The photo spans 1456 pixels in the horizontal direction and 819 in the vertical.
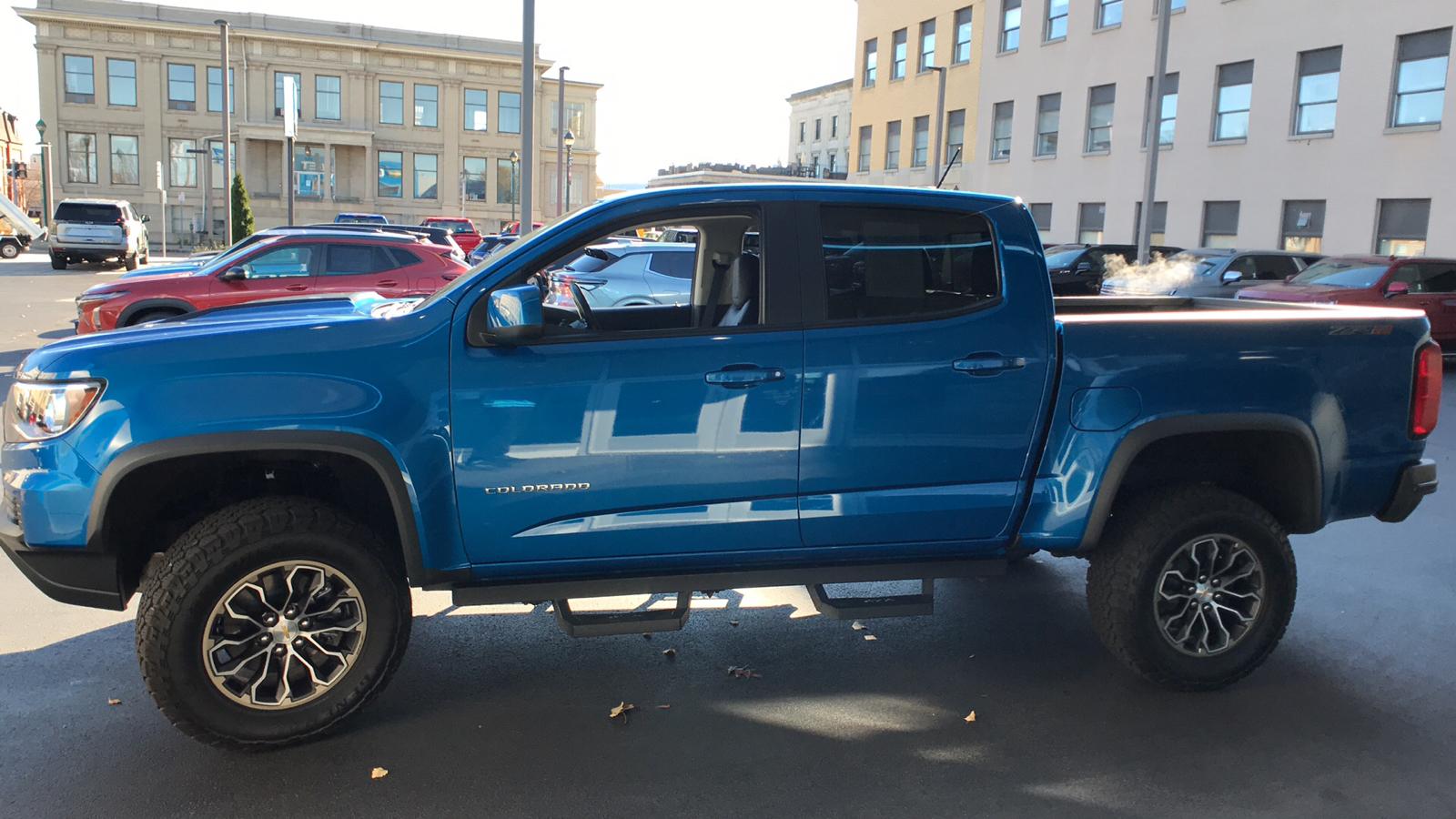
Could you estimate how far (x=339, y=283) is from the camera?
41.7ft

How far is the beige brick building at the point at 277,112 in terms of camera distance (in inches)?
2516

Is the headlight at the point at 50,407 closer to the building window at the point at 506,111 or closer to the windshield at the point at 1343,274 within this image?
the windshield at the point at 1343,274

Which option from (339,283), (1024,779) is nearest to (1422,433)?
(1024,779)

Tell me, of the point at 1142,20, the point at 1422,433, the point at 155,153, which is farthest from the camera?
the point at 155,153

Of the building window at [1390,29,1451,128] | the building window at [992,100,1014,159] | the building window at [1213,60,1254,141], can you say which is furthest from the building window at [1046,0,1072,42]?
the building window at [1390,29,1451,128]

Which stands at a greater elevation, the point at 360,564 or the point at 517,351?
the point at 517,351

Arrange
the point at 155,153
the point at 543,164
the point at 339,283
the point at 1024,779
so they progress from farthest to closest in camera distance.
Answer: the point at 543,164, the point at 155,153, the point at 339,283, the point at 1024,779

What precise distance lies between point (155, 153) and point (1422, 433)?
7155 centimetres

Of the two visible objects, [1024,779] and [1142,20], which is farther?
[1142,20]

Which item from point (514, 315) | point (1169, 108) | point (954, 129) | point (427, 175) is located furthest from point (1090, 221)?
point (427, 175)

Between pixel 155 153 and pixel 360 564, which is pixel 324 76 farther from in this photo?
pixel 360 564

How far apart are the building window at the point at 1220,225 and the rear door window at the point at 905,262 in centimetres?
2706

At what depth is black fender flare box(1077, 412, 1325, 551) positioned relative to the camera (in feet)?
14.0

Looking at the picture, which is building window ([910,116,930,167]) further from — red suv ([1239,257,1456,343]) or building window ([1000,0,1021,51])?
red suv ([1239,257,1456,343])
